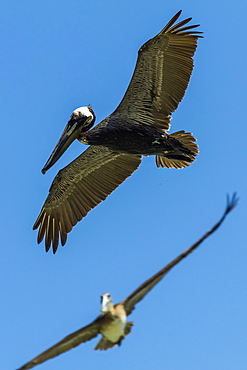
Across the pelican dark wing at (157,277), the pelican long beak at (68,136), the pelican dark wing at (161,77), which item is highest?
the pelican long beak at (68,136)

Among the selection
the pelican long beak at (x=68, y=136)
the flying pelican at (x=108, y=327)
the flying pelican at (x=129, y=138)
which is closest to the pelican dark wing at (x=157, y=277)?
the flying pelican at (x=108, y=327)

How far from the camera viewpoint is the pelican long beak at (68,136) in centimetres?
1405

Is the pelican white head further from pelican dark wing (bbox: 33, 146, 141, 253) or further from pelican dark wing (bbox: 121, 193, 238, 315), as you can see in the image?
pelican dark wing (bbox: 33, 146, 141, 253)

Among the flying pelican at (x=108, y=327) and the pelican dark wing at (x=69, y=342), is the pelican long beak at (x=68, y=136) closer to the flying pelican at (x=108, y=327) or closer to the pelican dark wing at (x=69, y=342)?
the flying pelican at (x=108, y=327)

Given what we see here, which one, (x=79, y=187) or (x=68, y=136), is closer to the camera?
(x=68, y=136)

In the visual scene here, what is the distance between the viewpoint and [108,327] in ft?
27.7

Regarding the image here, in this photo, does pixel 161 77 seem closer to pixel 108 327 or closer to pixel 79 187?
pixel 79 187

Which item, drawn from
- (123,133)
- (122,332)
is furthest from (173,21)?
(122,332)

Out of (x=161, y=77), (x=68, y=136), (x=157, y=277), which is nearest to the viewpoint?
(x=157, y=277)

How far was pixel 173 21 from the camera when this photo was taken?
12.5 metres

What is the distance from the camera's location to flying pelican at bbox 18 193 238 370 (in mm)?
8078

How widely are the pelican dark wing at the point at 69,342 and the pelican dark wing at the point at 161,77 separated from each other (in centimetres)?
549

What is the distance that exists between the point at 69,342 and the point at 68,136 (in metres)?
6.43

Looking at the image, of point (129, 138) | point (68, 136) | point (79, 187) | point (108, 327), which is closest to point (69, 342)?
point (108, 327)
